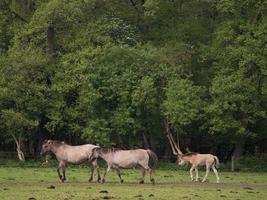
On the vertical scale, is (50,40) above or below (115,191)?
above

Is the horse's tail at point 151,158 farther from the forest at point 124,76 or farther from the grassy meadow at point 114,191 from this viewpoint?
the forest at point 124,76

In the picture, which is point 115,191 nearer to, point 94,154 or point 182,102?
point 94,154

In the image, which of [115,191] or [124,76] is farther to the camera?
Answer: [124,76]

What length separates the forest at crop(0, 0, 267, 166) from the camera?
48.4 m

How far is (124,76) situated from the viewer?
4956cm

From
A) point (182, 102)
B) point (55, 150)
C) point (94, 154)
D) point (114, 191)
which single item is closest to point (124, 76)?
point (182, 102)

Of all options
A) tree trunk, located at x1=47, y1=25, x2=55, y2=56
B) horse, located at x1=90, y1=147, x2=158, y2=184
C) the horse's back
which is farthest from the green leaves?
horse, located at x1=90, y1=147, x2=158, y2=184

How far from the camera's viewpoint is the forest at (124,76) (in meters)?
48.4

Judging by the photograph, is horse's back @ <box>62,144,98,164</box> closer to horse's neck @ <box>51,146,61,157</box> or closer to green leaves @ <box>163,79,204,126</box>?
horse's neck @ <box>51,146,61,157</box>

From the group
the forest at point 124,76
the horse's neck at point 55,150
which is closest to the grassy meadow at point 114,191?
the horse's neck at point 55,150

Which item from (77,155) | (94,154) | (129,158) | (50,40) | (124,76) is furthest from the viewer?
(50,40)

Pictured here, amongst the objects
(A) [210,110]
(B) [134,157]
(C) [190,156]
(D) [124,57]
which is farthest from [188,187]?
(D) [124,57]

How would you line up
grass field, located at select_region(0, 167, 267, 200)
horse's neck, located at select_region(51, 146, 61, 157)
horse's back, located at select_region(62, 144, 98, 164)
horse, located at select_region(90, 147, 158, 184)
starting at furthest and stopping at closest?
1. horse's neck, located at select_region(51, 146, 61, 157)
2. horse's back, located at select_region(62, 144, 98, 164)
3. horse, located at select_region(90, 147, 158, 184)
4. grass field, located at select_region(0, 167, 267, 200)

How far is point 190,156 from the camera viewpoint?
33406mm
